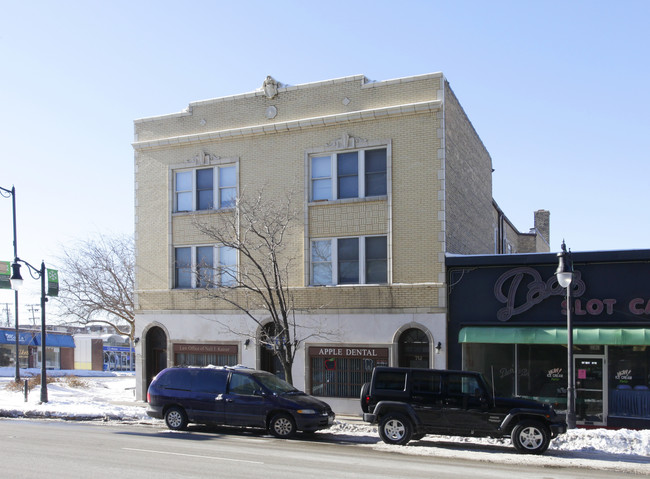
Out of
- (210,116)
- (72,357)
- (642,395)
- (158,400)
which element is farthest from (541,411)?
(72,357)

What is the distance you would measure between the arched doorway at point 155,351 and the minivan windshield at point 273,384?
890 centimetres

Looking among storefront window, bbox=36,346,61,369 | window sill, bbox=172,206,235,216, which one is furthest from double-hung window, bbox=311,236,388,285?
storefront window, bbox=36,346,61,369

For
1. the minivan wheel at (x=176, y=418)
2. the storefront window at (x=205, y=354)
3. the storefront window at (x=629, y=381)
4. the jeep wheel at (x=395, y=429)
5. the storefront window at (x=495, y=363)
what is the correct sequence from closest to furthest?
1. the jeep wheel at (x=395, y=429)
2. the minivan wheel at (x=176, y=418)
3. the storefront window at (x=629, y=381)
4. the storefront window at (x=495, y=363)
5. the storefront window at (x=205, y=354)

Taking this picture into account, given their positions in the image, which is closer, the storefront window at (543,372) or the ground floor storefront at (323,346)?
the storefront window at (543,372)

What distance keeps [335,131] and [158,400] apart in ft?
33.0

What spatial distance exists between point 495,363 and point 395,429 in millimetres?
6301

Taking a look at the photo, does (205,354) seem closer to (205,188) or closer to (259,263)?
(259,263)

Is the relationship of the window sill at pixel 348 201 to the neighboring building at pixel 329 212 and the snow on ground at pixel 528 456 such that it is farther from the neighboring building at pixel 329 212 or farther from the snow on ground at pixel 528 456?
the snow on ground at pixel 528 456

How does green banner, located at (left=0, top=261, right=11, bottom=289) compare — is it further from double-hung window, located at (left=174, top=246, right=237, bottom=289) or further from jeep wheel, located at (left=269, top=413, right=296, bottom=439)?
jeep wheel, located at (left=269, top=413, right=296, bottom=439)

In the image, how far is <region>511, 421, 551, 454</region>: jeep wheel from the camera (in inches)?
577

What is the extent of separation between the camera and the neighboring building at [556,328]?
19062 mm

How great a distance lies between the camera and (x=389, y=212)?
71.5 ft

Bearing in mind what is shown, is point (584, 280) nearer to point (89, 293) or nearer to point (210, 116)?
point (210, 116)

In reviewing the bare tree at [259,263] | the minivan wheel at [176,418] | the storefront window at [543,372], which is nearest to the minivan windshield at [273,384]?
the minivan wheel at [176,418]
